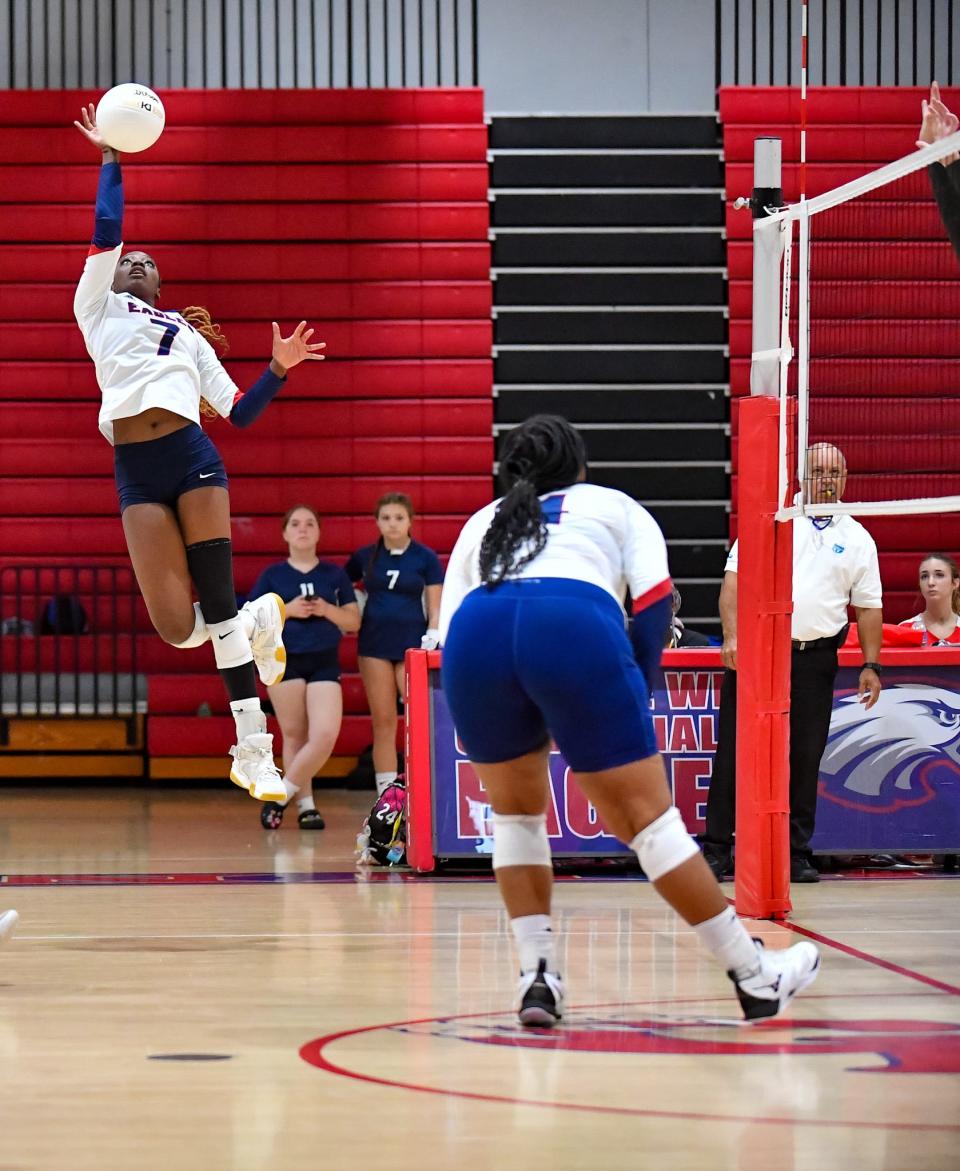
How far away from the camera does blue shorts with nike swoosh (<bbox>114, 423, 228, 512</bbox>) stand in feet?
16.4

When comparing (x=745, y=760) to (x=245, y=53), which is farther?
(x=245, y=53)

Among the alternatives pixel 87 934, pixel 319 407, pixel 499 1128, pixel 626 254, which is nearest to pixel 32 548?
pixel 319 407

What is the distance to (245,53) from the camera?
1095cm

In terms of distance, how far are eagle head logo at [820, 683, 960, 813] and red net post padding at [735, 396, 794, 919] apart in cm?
122

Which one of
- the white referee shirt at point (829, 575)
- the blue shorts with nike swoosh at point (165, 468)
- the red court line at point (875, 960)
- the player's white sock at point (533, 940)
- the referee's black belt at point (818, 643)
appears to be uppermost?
the blue shorts with nike swoosh at point (165, 468)

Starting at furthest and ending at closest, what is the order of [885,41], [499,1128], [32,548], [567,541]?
[885,41]
[32,548]
[567,541]
[499,1128]

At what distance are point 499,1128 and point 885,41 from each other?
984 cm

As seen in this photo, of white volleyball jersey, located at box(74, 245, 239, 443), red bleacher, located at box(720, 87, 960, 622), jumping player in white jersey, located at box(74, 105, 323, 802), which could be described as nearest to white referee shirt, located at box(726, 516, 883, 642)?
red bleacher, located at box(720, 87, 960, 622)

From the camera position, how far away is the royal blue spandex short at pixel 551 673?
3.38 metres

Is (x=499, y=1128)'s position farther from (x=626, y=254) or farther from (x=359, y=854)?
(x=626, y=254)

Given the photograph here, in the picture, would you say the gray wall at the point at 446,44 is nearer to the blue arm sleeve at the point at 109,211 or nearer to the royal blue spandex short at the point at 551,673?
the blue arm sleeve at the point at 109,211

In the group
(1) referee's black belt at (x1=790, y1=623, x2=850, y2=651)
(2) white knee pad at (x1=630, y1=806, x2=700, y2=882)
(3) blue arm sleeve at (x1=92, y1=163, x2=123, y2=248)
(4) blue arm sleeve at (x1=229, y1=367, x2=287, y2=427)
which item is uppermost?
(3) blue arm sleeve at (x1=92, y1=163, x2=123, y2=248)

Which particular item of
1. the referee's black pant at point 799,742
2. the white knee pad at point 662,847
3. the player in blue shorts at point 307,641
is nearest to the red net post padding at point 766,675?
the referee's black pant at point 799,742

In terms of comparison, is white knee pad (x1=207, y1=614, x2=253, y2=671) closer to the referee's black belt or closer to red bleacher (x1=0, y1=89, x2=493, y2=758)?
the referee's black belt
